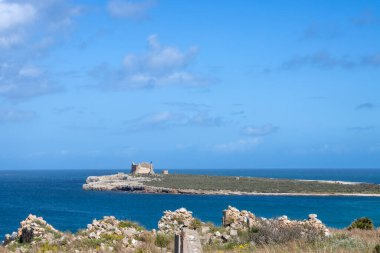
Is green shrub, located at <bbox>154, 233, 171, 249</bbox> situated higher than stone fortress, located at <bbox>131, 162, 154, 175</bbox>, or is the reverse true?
stone fortress, located at <bbox>131, 162, 154, 175</bbox>

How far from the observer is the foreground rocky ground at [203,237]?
13245mm

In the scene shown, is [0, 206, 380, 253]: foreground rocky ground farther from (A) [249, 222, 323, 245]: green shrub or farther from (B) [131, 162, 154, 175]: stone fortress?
(B) [131, 162, 154, 175]: stone fortress

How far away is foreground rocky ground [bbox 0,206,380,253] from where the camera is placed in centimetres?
1325

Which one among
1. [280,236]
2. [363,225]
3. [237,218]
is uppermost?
[280,236]

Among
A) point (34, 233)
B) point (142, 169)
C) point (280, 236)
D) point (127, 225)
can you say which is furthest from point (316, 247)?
point (142, 169)

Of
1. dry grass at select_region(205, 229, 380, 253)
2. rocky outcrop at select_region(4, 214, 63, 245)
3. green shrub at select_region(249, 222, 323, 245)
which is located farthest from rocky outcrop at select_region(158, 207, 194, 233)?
dry grass at select_region(205, 229, 380, 253)

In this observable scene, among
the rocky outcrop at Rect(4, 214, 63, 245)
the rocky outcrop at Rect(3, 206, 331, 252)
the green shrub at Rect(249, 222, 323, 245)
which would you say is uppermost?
the green shrub at Rect(249, 222, 323, 245)

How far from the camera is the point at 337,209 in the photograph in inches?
2330

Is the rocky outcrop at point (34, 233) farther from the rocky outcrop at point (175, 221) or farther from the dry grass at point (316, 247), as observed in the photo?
the dry grass at point (316, 247)

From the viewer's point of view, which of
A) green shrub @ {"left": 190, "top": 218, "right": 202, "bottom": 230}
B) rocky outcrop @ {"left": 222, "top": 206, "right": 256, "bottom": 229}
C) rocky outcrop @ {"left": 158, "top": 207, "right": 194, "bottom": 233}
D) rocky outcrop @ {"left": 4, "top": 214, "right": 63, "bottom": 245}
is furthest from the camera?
rocky outcrop @ {"left": 158, "top": 207, "right": 194, "bottom": 233}

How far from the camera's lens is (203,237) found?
17984 mm

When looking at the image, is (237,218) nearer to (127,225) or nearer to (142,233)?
(127,225)

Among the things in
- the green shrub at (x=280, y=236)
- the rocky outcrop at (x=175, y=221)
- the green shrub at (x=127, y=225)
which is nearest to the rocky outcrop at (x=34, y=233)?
the green shrub at (x=127, y=225)

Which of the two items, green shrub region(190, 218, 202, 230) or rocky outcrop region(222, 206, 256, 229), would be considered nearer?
green shrub region(190, 218, 202, 230)
